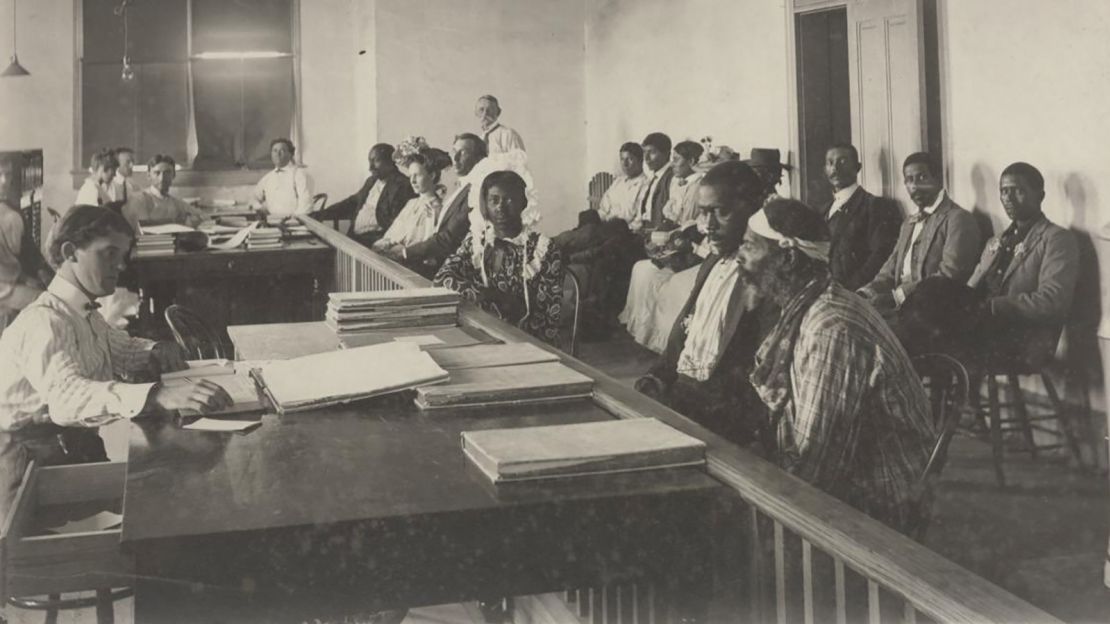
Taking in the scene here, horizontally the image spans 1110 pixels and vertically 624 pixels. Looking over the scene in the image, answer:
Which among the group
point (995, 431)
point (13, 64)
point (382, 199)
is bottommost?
point (995, 431)

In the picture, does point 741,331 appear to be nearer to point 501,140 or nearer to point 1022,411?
point 1022,411

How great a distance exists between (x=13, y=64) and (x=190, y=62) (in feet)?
6.31

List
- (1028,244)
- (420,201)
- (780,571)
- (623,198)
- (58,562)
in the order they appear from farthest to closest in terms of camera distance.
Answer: (623,198) < (420,201) < (1028,244) < (58,562) < (780,571)

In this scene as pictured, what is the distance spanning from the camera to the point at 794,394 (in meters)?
2.17

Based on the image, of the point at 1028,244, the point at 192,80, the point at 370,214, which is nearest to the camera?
the point at 1028,244

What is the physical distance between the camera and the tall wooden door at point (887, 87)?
6.38 m

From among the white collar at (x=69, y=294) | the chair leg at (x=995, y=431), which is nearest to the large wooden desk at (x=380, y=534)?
the white collar at (x=69, y=294)

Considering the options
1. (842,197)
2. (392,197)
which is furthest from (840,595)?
(392,197)

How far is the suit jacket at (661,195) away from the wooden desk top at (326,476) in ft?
22.6

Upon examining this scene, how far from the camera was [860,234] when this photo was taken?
6.32 m

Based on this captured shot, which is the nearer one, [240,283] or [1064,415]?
[1064,415]

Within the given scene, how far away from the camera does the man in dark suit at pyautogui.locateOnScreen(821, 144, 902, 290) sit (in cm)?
620

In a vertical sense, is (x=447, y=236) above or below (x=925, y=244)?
above

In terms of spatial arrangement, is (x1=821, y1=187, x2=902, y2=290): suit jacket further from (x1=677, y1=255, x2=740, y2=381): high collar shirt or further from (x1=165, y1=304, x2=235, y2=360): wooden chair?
(x1=165, y1=304, x2=235, y2=360): wooden chair
